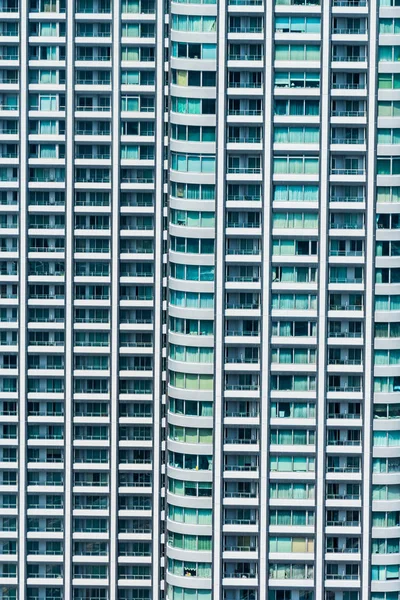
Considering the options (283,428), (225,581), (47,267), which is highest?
(47,267)

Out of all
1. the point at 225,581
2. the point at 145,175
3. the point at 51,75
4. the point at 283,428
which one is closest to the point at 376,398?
the point at 283,428

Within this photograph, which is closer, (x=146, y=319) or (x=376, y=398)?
(x=376, y=398)

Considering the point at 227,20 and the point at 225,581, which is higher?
the point at 227,20

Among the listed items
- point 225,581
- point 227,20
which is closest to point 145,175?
point 227,20

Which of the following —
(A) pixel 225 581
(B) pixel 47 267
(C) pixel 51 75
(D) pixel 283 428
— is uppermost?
(C) pixel 51 75

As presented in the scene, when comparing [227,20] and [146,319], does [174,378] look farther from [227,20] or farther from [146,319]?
[227,20]

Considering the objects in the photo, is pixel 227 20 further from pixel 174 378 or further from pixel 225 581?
pixel 225 581
